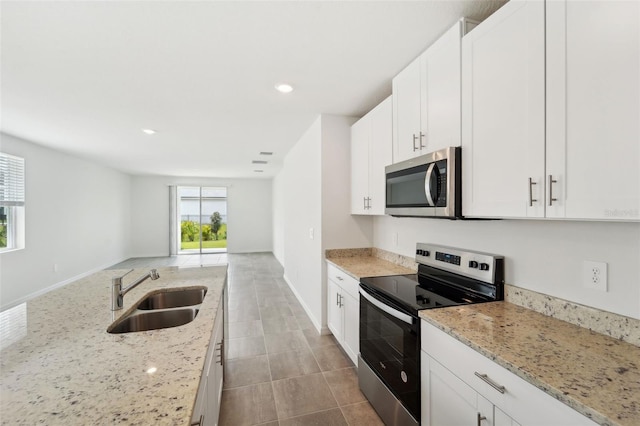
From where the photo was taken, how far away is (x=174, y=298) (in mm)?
2029

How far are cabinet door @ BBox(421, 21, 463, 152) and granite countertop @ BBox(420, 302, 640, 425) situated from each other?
3.19 feet

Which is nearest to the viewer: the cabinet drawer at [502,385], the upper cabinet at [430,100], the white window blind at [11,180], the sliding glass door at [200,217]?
the cabinet drawer at [502,385]

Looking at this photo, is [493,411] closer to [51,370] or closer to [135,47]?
[51,370]

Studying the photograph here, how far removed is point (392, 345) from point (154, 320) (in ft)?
4.78

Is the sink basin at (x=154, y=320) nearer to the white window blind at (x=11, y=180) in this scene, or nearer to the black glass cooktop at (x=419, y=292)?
the black glass cooktop at (x=419, y=292)

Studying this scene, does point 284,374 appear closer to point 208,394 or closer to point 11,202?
point 208,394

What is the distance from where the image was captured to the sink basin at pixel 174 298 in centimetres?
195

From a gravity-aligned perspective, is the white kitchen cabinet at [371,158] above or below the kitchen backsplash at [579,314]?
above

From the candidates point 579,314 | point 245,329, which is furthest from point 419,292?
point 245,329

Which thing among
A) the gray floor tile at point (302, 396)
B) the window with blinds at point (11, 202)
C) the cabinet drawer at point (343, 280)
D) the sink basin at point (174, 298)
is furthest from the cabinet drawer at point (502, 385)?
the window with blinds at point (11, 202)

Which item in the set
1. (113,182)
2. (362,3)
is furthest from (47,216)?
(362,3)

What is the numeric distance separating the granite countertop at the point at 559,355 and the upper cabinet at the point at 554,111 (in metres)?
0.52

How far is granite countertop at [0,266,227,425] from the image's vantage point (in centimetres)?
76

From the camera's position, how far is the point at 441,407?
1335mm
